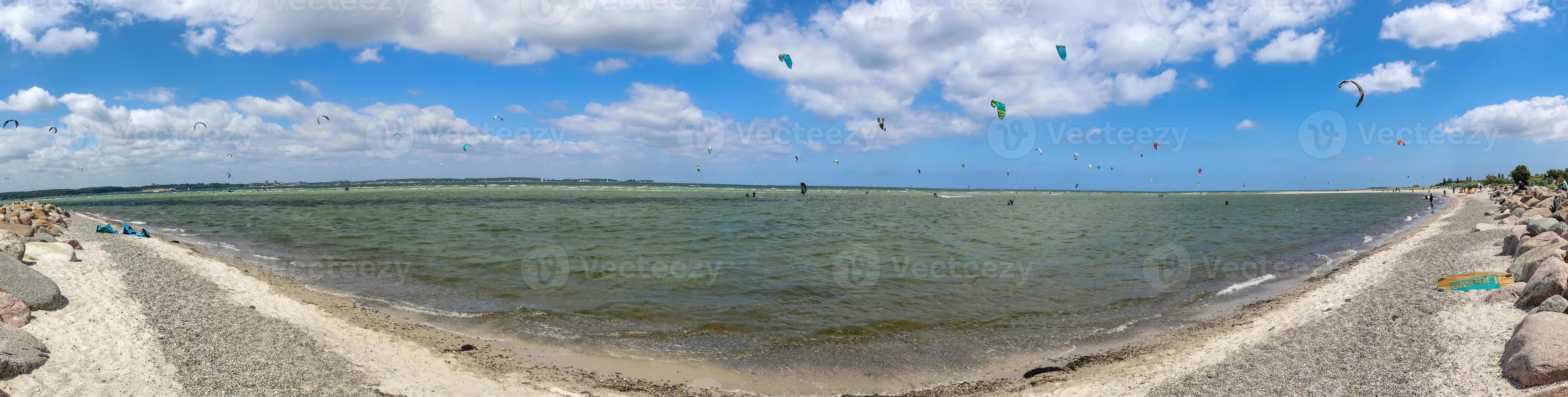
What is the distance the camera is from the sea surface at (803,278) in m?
10.4

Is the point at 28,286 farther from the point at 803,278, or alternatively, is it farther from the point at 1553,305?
the point at 1553,305

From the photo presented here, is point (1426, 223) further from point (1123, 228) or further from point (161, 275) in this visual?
point (161, 275)

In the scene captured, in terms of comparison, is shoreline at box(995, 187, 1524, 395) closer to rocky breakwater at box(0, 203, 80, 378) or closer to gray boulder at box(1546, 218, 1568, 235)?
gray boulder at box(1546, 218, 1568, 235)

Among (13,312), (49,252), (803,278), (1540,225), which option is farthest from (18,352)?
(1540,225)

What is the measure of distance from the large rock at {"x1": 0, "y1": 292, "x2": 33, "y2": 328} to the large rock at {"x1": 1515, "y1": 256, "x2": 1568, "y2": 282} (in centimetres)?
1991

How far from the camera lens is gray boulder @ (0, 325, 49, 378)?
6.11 metres

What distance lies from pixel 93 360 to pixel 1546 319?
16338 millimetres

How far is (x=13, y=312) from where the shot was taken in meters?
7.59

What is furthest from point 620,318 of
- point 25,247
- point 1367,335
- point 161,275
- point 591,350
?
point 1367,335

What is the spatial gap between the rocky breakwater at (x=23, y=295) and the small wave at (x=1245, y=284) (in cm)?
1987

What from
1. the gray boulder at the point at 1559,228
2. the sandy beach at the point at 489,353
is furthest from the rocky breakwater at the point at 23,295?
the gray boulder at the point at 1559,228

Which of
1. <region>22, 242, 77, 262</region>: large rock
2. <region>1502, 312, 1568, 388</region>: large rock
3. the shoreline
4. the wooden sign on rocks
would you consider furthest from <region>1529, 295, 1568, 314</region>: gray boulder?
<region>22, 242, 77, 262</region>: large rock

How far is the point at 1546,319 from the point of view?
6.54m

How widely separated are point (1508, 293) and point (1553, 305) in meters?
2.51
